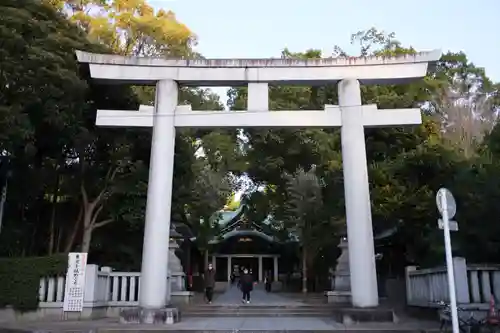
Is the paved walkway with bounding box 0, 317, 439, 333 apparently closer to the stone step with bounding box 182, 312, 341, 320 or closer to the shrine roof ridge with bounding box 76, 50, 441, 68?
the stone step with bounding box 182, 312, 341, 320

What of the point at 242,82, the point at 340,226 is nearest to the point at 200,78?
the point at 242,82

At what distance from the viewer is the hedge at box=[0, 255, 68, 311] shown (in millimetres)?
12156

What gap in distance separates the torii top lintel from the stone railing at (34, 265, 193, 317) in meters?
5.51

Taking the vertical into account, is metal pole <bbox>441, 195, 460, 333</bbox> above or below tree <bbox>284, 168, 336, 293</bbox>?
below

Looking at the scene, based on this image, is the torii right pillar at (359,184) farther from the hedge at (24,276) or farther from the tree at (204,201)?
the tree at (204,201)

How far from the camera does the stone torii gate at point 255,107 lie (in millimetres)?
11578

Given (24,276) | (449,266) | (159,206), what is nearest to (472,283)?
(449,266)

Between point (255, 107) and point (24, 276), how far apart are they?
7.85m

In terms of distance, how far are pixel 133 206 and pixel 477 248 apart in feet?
34.9

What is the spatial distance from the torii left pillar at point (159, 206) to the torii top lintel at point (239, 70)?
49 centimetres

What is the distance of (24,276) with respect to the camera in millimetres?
12312

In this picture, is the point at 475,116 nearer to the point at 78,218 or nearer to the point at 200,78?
the point at 200,78

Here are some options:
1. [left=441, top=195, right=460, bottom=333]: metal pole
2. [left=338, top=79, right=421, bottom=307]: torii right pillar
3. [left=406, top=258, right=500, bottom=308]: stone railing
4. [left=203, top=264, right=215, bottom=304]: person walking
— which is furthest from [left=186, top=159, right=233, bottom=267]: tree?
[left=441, top=195, right=460, bottom=333]: metal pole

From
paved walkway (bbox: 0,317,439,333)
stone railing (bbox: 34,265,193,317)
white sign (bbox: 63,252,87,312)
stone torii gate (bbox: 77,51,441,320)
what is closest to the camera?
paved walkway (bbox: 0,317,439,333)
